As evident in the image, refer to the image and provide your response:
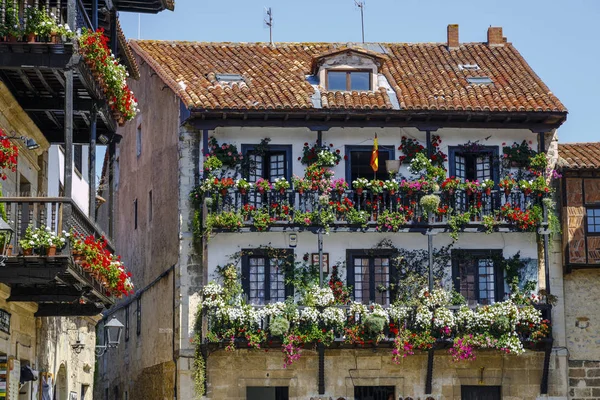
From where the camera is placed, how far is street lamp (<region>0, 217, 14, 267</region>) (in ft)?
58.5

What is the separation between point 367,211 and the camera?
32.9 m

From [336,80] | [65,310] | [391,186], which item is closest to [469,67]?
[336,80]

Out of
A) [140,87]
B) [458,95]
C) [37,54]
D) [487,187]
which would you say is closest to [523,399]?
[487,187]

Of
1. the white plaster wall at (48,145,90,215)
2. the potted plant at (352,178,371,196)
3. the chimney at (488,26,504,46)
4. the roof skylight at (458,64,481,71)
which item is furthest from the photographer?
the chimney at (488,26,504,46)

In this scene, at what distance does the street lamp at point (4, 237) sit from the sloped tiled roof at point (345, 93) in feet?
47.0

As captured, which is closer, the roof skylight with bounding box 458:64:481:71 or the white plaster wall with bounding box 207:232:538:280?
the white plaster wall with bounding box 207:232:538:280

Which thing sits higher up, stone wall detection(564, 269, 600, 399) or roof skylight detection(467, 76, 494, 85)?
roof skylight detection(467, 76, 494, 85)

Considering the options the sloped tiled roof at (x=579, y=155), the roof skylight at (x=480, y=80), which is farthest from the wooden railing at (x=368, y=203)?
the roof skylight at (x=480, y=80)

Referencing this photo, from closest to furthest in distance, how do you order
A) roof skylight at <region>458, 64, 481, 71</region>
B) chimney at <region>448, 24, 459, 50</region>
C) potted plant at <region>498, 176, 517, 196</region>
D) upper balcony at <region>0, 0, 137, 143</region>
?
upper balcony at <region>0, 0, 137, 143</region> → potted plant at <region>498, 176, 517, 196</region> → roof skylight at <region>458, 64, 481, 71</region> → chimney at <region>448, 24, 459, 50</region>

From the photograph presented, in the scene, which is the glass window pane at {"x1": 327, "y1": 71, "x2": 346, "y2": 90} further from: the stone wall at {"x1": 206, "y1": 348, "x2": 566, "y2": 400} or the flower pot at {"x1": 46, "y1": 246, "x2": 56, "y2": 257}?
the flower pot at {"x1": 46, "y1": 246, "x2": 56, "y2": 257}

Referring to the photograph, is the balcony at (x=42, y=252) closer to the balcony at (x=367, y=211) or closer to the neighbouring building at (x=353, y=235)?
the balcony at (x=367, y=211)

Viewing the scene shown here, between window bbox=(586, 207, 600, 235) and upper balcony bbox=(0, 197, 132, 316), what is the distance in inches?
594

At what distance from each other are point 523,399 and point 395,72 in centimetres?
927

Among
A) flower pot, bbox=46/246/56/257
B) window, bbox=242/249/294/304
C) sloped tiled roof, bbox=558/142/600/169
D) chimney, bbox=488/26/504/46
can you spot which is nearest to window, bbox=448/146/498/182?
sloped tiled roof, bbox=558/142/600/169
